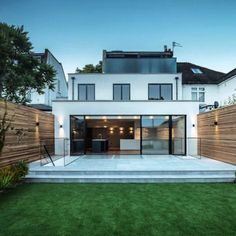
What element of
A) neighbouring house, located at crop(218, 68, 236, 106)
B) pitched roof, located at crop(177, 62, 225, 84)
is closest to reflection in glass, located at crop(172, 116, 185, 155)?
neighbouring house, located at crop(218, 68, 236, 106)

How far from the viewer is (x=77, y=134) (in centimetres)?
1379

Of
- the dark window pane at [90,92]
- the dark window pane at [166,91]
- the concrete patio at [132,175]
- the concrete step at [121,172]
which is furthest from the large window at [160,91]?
the concrete step at [121,172]

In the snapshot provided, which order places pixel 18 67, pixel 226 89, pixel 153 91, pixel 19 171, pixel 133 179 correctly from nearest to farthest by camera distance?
pixel 19 171 → pixel 133 179 → pixel 18 67 → pixel 153 91 → pixel 226 89

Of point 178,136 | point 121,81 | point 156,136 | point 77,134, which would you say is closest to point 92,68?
point 121,81

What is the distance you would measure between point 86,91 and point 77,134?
4009mm

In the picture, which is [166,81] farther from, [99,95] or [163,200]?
[163,200]

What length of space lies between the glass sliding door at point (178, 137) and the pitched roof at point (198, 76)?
623 centimetres

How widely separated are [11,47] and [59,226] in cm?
1343

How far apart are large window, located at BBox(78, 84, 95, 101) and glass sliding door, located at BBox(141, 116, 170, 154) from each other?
4.84 meters

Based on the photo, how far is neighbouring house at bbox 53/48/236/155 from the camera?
1355 cm

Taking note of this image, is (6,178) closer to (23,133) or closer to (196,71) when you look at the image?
(23,133)

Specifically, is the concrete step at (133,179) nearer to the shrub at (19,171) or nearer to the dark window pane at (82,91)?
the shrub at (19,171)

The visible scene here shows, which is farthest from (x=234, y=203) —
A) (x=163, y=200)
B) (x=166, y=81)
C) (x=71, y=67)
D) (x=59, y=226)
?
(x=71, y=67)

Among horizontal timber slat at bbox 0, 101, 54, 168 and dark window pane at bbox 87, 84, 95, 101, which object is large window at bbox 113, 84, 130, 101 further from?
horizontal timber slat at bbox 0, 101, 54, 168
